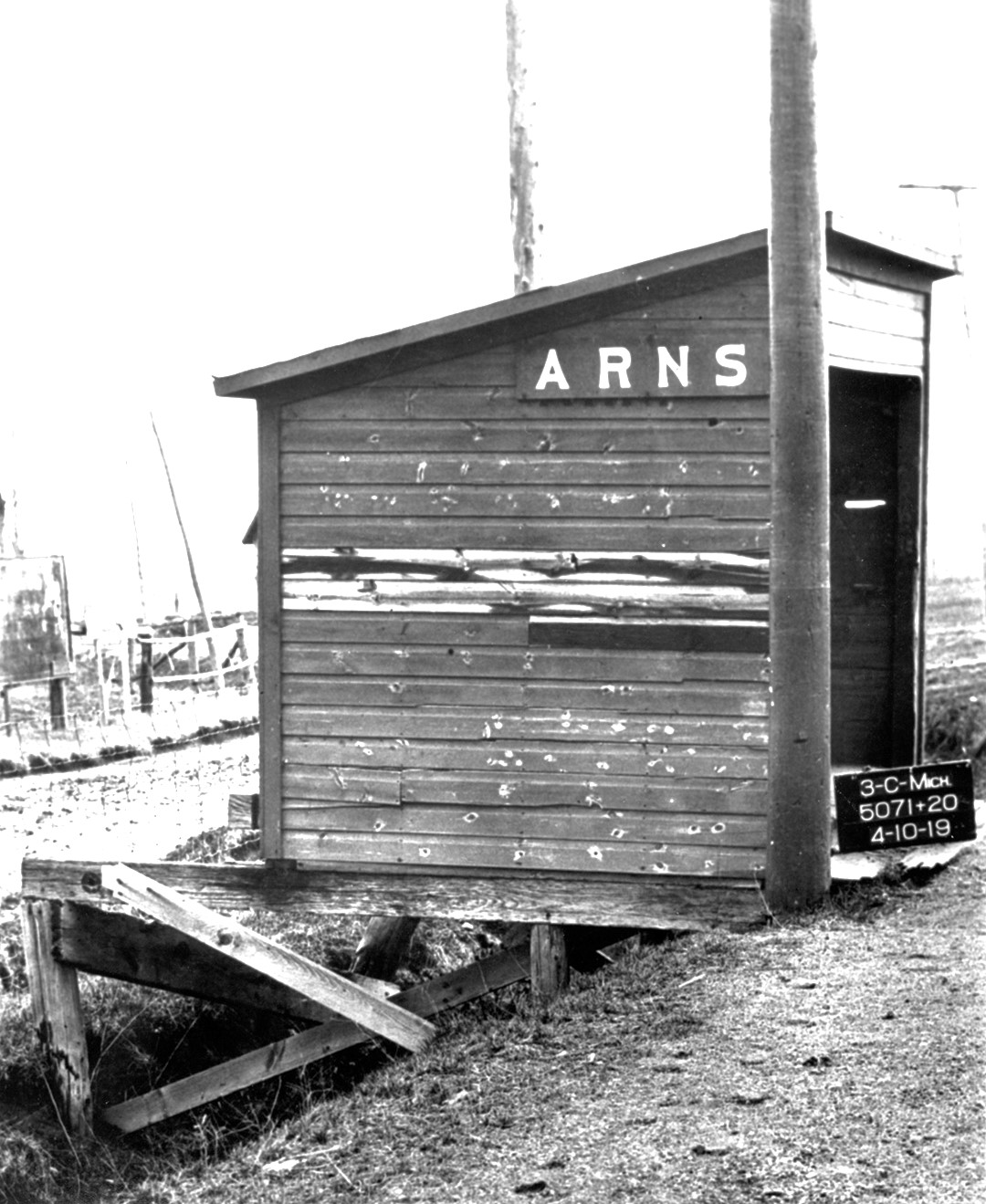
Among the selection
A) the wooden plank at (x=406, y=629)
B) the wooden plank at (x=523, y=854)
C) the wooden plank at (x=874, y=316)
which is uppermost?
the wooden plank at (x=874, y=316)

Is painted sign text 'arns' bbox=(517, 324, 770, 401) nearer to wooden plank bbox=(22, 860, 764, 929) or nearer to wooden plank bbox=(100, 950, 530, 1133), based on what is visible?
wooden plank bbox=(22, 860, 764, 929)

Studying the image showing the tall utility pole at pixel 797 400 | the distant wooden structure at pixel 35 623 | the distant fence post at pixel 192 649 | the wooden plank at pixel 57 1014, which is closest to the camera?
the tall utility pole at pixel 797 400

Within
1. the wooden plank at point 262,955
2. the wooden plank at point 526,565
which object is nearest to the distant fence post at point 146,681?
the wooden plank at point 526,565

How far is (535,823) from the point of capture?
29.6 ft

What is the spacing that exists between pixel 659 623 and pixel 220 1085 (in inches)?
161

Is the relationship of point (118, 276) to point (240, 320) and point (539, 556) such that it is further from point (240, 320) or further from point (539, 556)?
point (539, 556)

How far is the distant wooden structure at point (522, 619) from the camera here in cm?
877

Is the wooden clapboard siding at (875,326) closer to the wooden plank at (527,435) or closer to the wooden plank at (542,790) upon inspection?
the wooden plank at (527,435)

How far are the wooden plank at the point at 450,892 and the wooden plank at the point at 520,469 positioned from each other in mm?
2355

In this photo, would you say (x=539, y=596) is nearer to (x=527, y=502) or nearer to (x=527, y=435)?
(x=527, y=502)

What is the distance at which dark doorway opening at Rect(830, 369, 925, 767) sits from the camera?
1065 centimetres

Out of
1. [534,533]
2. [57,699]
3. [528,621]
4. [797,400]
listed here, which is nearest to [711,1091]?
[528,621]

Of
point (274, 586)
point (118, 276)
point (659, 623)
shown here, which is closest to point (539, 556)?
point (659, 623)

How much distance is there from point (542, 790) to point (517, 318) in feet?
9.27
